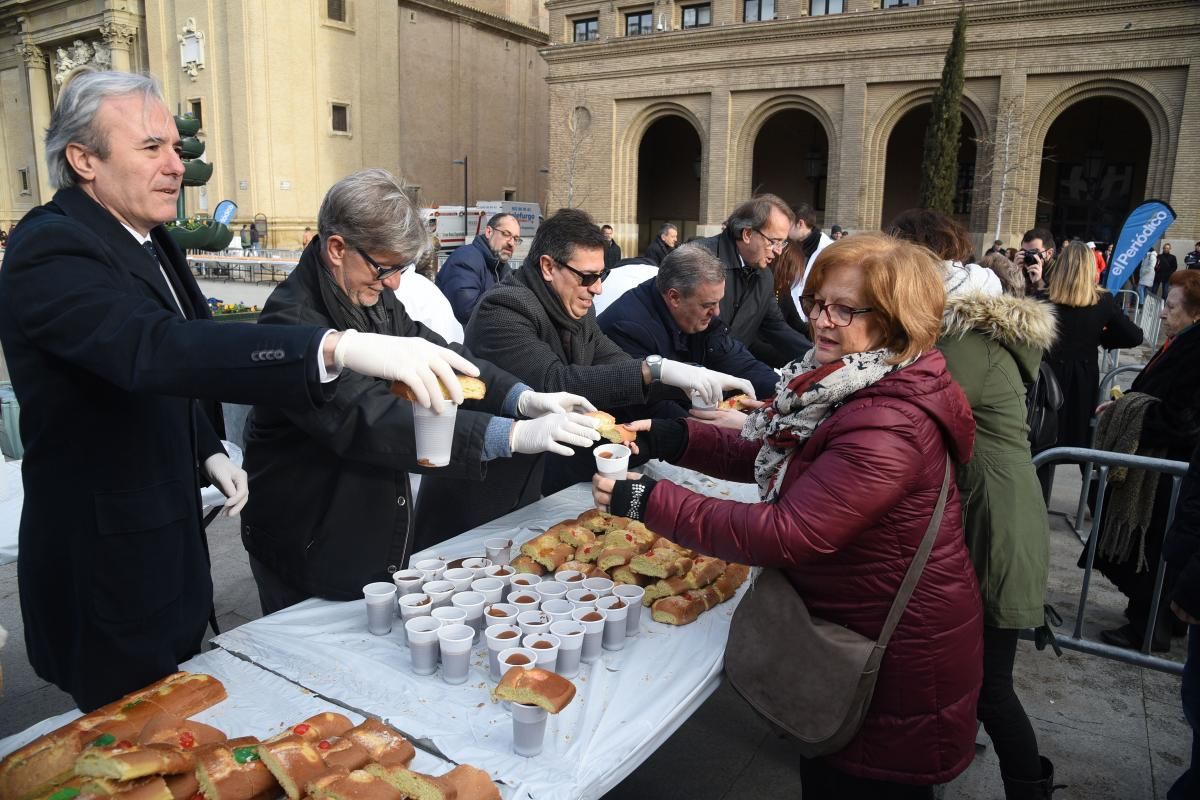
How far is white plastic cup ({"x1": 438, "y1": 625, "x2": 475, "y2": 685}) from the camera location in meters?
1.99

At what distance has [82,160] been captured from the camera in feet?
6.23

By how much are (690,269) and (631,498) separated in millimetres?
1849

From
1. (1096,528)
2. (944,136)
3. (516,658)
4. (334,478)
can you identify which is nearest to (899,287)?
(516,658)

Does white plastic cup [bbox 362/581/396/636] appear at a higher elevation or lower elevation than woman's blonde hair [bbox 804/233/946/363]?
lower

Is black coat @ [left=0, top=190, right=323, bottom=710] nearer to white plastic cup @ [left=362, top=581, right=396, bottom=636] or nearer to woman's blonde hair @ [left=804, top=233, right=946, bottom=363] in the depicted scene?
white plastic cup @ [left=362, top=581, right=396, bottom=636]

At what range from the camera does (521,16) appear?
42.1m

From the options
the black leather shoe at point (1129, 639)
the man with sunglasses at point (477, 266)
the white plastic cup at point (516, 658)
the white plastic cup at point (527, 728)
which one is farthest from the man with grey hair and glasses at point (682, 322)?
the man with sunglasses at point (477, 266)

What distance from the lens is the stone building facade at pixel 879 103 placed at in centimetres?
2261

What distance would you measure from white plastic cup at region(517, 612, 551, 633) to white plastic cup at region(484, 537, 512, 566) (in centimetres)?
52

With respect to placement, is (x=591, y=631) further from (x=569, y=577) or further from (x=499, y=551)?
(x=499, y=551)

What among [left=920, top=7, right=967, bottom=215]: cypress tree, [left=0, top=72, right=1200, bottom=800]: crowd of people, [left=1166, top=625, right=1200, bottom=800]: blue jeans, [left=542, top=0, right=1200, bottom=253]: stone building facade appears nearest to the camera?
[left=0, top=72, right=1200, bottom=800]: crowd of people

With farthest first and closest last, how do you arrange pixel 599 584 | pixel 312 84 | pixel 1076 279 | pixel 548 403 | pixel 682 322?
pixel 312 84
pixel 1076 279
pixel 682 322
pixel 548 403
pixel 599 584

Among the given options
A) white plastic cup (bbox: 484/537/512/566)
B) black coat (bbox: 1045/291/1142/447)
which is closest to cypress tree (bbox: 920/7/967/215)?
black coat (bbox: 1045/291/1142/447)

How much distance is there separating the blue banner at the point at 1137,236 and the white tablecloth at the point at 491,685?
9644 millimetres
